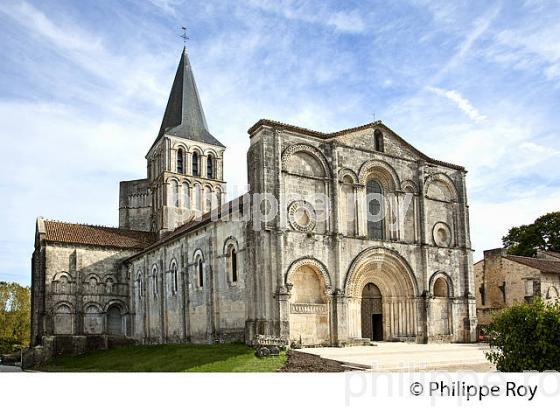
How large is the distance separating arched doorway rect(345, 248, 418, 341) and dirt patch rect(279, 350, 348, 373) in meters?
8.42

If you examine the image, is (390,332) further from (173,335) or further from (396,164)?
(173,335)

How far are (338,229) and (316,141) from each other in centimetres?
434

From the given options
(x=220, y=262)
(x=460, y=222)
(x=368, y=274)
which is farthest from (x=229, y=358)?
(x=460, y=222)

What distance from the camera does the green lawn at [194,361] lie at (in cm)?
1912

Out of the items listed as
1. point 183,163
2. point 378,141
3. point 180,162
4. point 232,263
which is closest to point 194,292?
point 232,263

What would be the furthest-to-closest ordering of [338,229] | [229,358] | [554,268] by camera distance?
[554,268]
[338,229]
[229,358]

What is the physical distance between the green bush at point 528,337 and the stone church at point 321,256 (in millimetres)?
11696

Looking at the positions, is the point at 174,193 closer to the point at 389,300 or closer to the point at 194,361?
the point at 389,300

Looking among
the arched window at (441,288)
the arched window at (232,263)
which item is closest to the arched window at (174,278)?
the arched window at (232,263)

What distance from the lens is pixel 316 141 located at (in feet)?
87.2

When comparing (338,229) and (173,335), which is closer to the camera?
(338,229)

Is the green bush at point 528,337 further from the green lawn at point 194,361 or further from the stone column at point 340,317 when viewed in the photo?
the stone column at point 340,317

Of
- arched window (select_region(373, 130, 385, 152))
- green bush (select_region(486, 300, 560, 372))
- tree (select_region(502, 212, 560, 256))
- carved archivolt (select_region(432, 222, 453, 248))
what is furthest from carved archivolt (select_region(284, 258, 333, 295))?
tree (select_region(502, 212, 560, 256))
